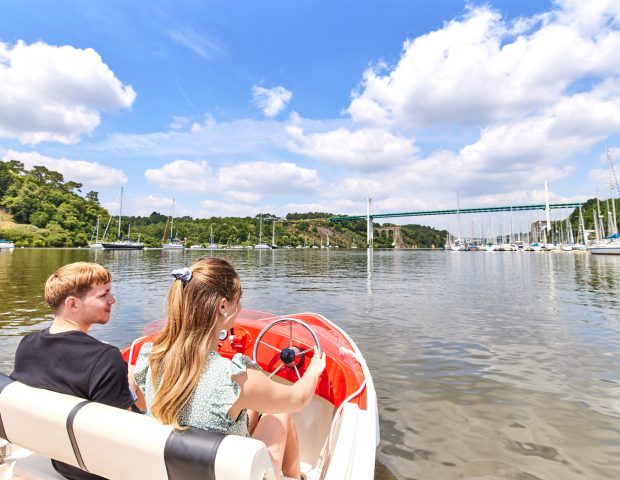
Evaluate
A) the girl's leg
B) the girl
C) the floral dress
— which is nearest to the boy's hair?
the girl

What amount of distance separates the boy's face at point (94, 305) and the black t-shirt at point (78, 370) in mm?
236

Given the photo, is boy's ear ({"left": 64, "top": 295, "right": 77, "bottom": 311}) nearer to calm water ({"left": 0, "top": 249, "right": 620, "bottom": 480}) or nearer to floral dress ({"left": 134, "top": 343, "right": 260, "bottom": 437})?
floral dress ({"left": 134, "top": 343, "right": 260, "bottom": 437})

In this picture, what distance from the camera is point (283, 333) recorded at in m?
4.25

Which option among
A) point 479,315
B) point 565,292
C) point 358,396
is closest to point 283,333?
point 358,396

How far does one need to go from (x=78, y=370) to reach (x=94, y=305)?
1.52 feet

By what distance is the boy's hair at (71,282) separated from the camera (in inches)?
93.0

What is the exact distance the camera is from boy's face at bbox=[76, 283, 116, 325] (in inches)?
94.7

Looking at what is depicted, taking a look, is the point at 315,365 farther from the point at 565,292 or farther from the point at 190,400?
the point at 565,292

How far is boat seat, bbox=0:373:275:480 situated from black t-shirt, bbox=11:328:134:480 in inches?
3.3

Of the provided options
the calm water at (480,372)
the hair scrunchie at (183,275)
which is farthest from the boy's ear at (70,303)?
the calm water at (480,372)

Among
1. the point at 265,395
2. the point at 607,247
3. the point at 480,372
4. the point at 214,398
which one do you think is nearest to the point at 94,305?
the point at 214,398

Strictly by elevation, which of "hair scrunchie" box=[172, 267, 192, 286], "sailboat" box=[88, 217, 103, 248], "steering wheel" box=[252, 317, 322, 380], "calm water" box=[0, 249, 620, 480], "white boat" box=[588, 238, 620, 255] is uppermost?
"sailboat" box=[88, 217, 103, 248]

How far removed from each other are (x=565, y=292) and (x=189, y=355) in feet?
64.1

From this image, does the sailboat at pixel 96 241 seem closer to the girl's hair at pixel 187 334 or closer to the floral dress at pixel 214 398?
the girl's hair at pixel 187 334
